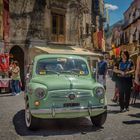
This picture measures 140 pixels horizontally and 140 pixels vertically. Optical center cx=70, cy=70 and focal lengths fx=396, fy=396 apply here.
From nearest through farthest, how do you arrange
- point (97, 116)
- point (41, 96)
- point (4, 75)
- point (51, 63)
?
point (41, 96) → point (97, 116) → point (51, 63) → point (4, 75)

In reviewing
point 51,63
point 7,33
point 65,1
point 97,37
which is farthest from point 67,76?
point 97,37

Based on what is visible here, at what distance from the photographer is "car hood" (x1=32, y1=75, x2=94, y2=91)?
8.59 m

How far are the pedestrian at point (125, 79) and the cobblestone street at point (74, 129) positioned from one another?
1.51 ft

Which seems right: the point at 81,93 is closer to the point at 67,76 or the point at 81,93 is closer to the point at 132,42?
the point at 67,76

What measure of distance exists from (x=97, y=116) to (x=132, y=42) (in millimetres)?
35957

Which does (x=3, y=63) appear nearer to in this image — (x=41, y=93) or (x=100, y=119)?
(x=100, y=119)

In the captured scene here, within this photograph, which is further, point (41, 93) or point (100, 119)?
point (100, 119)

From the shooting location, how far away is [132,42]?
145ft

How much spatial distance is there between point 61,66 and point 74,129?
1736 millimetres

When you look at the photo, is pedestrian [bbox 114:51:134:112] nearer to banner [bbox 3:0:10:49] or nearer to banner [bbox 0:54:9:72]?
banner [bbox 0:54:9:72]

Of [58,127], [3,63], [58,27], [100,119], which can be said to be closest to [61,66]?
[58,127]

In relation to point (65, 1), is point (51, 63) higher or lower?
lower

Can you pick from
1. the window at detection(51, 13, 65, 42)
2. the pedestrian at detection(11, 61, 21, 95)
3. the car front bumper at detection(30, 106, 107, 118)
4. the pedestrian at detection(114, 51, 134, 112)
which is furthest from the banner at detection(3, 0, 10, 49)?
the car front bumper at detection(30, 106, 107, 118)

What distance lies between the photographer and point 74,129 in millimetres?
8883
